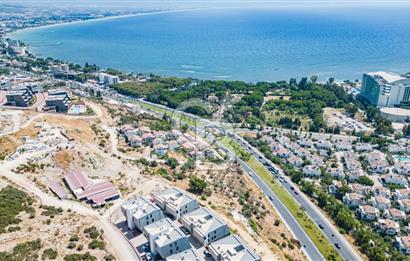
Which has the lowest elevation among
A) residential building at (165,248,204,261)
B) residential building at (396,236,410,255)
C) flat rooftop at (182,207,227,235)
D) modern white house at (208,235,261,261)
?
residential building at (396,236,410,255)

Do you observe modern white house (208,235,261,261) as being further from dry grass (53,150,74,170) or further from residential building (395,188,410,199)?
residential building (395,188,410,199)

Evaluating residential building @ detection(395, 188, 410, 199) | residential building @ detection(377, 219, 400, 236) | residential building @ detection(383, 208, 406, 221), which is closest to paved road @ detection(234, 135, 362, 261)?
residential building @ detection(377, 219, 400, 236)

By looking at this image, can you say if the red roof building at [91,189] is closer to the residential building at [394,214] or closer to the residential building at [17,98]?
the residential building at [17,98]

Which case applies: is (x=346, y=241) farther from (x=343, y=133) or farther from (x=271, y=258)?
(x=343, y=133)

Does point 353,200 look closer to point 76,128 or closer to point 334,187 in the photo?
point 334,187

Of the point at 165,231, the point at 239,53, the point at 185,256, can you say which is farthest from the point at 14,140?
the point at 239,53
